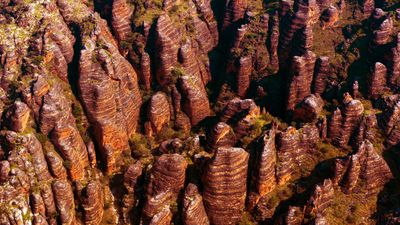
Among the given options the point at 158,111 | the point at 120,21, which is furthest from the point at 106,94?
the point at 120,21

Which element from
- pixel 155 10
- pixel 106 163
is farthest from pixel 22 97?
pixel 155 10

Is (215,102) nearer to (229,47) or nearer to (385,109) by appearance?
(229,47)

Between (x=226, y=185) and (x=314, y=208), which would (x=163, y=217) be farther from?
(x=314, y=208)

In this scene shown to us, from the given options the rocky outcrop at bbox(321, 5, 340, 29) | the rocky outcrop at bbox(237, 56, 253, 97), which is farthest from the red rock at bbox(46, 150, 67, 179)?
the rocky outcrop at bbox(321, 5, 340, 29)

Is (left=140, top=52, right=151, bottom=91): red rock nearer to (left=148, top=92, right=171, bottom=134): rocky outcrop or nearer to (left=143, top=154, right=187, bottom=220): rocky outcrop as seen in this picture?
(left=148, top=92, right=171, bottom=134): rocky outcrop

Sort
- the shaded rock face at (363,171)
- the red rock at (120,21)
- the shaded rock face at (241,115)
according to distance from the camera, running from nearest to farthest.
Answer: the shaded rock face at (363,171)
the shaded rock face at (241,115)
the red rock at (120,21)

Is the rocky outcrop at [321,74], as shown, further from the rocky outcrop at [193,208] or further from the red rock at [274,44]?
the rocky outcrop at [193,208]

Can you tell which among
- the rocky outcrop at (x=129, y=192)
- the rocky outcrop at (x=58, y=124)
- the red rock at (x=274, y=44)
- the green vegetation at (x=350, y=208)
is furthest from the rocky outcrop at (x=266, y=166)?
the red rock at (x=274, y=44)
